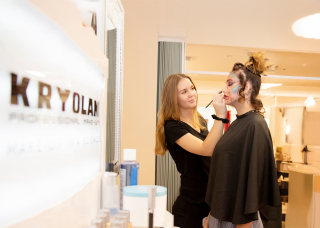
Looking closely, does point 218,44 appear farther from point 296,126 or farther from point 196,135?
point 196,135

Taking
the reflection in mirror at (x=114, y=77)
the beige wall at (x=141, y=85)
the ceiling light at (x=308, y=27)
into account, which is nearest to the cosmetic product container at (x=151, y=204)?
→ the reflection in mirror at (x=114, y=77)

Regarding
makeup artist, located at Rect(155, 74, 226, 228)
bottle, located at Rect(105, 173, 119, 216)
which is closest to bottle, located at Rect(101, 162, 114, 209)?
bottle, located at Rect(105, 173, 119, 216)

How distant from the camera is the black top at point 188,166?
50.3 inches

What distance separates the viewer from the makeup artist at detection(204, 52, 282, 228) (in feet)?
3.48

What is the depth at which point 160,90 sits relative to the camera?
273 cm

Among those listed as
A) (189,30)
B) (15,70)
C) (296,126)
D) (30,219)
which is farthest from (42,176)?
(296,126)

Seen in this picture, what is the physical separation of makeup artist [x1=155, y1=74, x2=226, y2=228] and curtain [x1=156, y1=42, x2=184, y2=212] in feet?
4.19

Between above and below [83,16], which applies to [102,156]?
below

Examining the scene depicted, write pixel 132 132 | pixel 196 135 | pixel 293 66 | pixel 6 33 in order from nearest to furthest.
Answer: pixel 6 33 < pixel 196 135 < pixel 132 132 < pixel 293 66

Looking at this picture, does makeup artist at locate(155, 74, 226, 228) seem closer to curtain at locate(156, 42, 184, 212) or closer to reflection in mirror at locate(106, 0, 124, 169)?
reflection in mirror at locate(106, 0, 124, 169)

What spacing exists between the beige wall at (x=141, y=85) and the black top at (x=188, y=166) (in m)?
1.29

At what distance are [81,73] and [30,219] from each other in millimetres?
328

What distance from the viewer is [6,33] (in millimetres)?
323

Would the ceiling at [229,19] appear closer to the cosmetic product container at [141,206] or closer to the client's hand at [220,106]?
the client's hand at [220,106]
